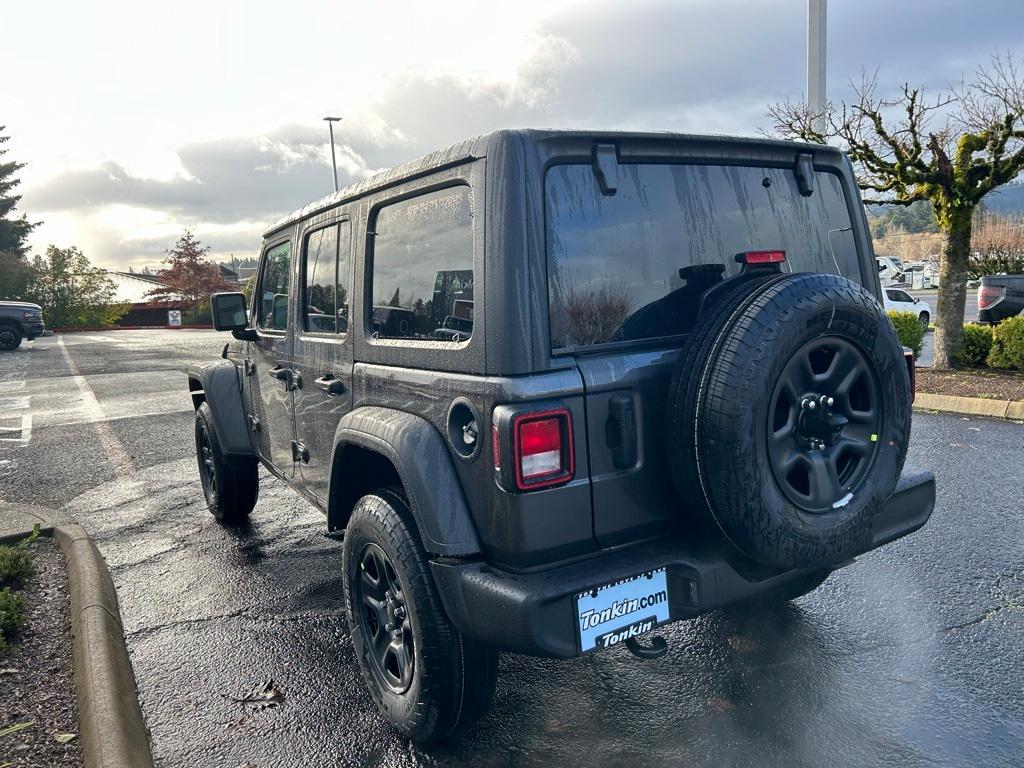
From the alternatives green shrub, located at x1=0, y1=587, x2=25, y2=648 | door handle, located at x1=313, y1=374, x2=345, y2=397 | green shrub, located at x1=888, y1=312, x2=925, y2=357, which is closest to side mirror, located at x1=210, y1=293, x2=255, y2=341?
door handle, located at x1=313, y1=374, x2=345, y2=397

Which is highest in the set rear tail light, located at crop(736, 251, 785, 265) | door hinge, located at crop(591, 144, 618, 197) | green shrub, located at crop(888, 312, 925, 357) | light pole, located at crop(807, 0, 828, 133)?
light pole, located at crop(807, 0, 828, 133)

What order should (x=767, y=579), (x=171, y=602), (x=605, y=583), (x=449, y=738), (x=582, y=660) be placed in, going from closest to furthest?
(x=605, y=583) → (x=767, y=579) → (x=449, y=738) → (x=582, y=660) → (x=171, y=602)

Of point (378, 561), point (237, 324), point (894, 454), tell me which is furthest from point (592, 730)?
point (237, 324)

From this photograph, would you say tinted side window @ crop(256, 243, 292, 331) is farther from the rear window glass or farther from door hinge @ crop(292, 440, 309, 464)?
the rear window glass

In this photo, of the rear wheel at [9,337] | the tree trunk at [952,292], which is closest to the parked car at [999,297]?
the tree trunk at [952,292]

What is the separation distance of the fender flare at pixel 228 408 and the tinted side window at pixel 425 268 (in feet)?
6.95

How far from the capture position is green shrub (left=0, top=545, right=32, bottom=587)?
152 inches

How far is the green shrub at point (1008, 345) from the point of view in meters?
9.53

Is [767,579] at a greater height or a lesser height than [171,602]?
greater

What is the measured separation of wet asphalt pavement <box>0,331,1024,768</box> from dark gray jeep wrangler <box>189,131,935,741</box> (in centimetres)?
41

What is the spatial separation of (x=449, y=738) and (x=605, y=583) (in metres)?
0.90

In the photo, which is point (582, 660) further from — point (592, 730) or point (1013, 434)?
point (1013, 434)

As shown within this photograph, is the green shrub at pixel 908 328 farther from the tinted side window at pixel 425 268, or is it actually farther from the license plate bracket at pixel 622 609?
the license plate bracket at pixel 622 609

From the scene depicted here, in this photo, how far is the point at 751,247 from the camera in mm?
2730
